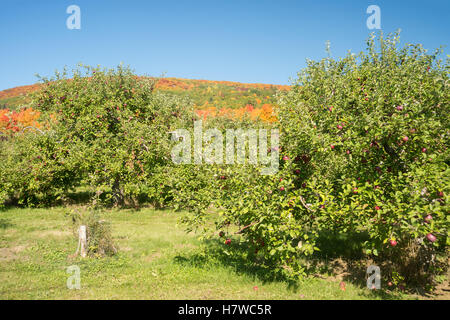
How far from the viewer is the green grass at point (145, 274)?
6.99m

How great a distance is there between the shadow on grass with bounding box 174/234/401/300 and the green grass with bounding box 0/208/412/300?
39mm

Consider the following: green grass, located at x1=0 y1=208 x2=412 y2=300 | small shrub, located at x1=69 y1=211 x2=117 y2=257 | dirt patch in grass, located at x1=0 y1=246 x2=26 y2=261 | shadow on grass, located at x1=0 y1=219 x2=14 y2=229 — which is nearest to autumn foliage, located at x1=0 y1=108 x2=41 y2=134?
shadow on grass, located at x1=0 y1=219 x2=14 y2=229

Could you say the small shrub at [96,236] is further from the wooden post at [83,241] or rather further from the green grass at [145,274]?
the green grass at [145,274]

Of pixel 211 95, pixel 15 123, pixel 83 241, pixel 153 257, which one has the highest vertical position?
pixel 211 95

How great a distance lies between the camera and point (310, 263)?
30.9 feet

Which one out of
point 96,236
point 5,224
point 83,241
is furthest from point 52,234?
point 96,236

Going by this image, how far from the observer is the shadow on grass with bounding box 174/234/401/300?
7930 millimetres

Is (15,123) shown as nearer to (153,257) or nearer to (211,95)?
(153,257)

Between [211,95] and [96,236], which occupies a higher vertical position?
[211,95]

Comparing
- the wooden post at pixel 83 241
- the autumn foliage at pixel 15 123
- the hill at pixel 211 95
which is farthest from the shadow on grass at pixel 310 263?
the hill at pixel 211 95

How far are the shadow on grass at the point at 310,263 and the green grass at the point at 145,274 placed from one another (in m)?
0.04

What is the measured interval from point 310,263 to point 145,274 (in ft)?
16.3
